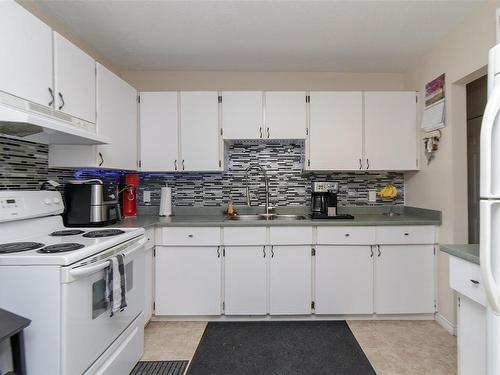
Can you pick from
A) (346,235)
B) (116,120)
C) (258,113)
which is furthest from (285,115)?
(116,120)

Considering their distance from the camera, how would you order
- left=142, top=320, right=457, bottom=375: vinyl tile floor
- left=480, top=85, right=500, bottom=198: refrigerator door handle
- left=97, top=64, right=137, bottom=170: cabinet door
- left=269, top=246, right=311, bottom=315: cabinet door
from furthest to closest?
left=269, top=246, right=311, bottom=315: cabinet door < left=97, top=64, right=137, bottom=170: cabinet door < left=142, top=320, right=457, bottom=375: vinyl tile floor < left=480, top=85, right=500, bottom=198: refrigerator door handle

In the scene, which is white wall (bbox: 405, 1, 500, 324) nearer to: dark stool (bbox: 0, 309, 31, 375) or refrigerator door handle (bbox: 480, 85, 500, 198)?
refrigerator door handle (bbox: 480, 85, 500, 198)

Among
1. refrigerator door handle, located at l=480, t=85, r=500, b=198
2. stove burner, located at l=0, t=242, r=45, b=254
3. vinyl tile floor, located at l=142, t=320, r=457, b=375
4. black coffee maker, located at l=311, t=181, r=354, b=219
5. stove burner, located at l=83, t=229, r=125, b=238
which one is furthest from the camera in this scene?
black coffee maker, located at l=311, t=181, r=354, b=219

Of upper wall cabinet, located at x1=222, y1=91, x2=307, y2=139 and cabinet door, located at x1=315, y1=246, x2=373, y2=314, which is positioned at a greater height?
upper wall cabinet, located at x1=222, y1=91, x2=307, y2=139

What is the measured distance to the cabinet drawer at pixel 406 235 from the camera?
2.42 metres

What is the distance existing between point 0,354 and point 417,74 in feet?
12.0

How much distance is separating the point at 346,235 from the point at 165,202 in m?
1.80

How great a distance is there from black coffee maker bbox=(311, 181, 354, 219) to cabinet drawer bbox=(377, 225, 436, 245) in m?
0.32

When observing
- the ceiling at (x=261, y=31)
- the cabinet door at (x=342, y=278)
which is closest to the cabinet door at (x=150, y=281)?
the cabinet door at (x=342, y=278)

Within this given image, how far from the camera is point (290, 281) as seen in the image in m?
2.42

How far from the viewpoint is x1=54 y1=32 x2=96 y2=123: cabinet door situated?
1.74 meters

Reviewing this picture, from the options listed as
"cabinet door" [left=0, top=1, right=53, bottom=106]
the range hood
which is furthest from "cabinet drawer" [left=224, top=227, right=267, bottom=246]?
"cabinet door" [left=0, top=1, right=53, bottom=106]

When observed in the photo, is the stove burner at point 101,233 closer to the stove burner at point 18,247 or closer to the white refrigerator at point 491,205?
the stove burner at point 18,247

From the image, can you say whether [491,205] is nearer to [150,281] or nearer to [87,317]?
[87,317]
